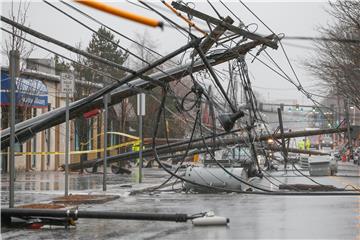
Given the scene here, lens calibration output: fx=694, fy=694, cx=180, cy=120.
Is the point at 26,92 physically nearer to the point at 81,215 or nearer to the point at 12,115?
the point at 12,115

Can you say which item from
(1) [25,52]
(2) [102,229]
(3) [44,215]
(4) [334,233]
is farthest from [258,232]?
(1) [25,52]

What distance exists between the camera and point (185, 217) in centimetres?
1230

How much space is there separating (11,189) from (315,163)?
82.9 feet

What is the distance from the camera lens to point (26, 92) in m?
32.9

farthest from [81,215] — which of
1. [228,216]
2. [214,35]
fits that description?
[214,35]

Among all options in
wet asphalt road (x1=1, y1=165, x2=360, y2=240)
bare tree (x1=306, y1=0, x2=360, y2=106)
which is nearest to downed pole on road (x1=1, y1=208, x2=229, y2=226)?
wet asphalt road (x1=1, y1=165, x2=360, y2=240)

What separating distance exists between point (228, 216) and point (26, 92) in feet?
66.1

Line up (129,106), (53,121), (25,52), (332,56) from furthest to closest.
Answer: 1. (129,106)
2. (332,56)
3. (25,52)
4. (53,121)

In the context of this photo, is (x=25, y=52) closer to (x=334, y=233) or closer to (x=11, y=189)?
(x=11, y=189)

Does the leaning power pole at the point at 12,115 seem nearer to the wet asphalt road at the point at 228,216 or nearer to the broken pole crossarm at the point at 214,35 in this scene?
the wet asphalt road at the point at 228,216

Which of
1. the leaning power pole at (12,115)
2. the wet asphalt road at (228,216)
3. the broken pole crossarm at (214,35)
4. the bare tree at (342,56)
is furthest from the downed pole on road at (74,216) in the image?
the bare tree at (342,56)

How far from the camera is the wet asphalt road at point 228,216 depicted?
39.0 feet

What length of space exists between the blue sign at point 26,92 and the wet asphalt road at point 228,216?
1026cm

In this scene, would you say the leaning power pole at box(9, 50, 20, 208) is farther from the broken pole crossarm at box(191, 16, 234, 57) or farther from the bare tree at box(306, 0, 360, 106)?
the bare tree at box(306, 0, 360, 106)
